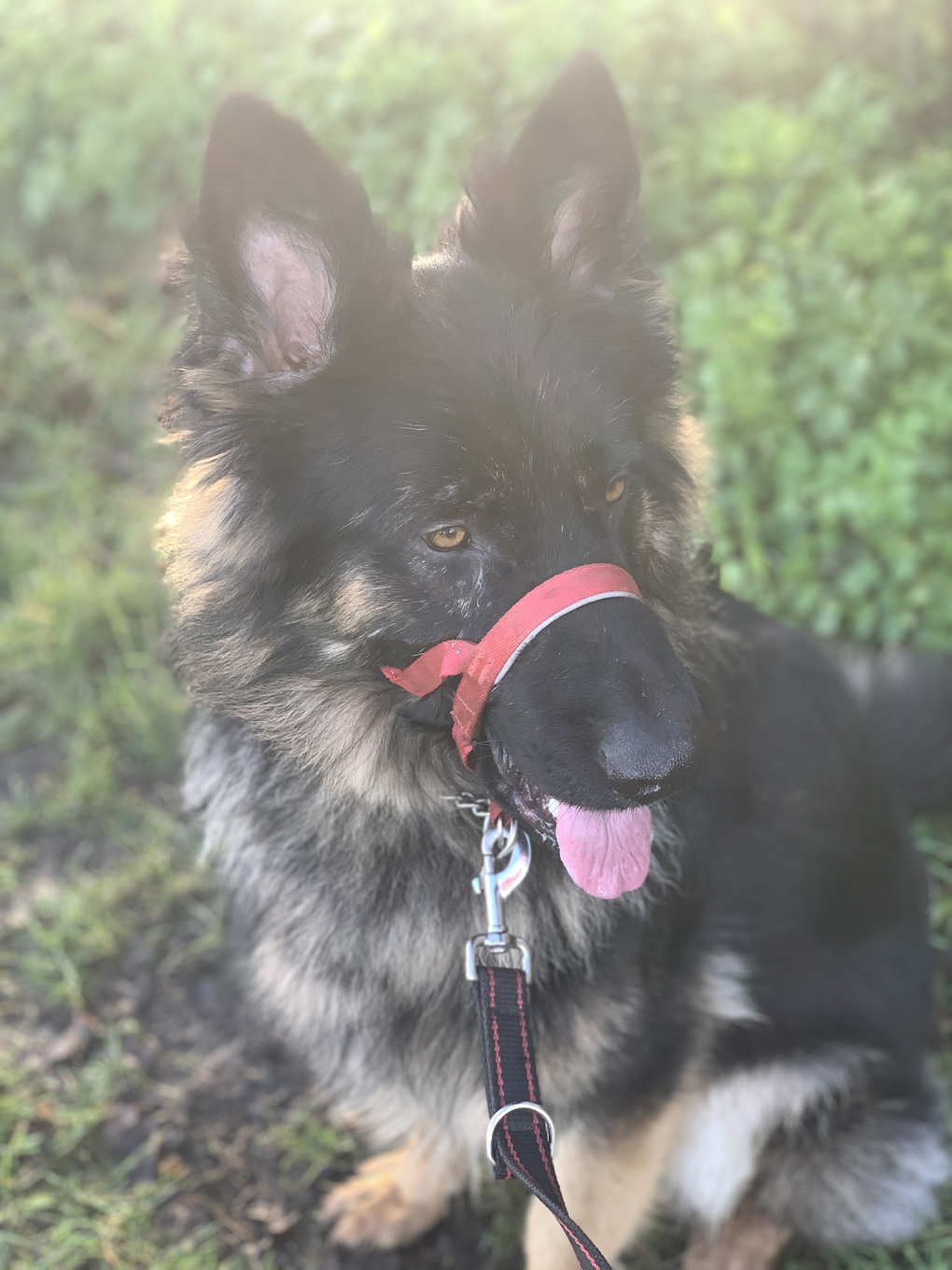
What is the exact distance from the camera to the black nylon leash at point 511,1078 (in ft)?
5.24

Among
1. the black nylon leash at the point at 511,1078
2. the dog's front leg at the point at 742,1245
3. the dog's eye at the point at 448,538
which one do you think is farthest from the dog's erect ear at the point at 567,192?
the dog's front leg at the point at 742,1245

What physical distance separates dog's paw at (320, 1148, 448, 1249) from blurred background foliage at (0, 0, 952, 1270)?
0.35 metres

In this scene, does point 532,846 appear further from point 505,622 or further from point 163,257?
point 163,257

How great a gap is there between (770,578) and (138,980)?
2.97 m

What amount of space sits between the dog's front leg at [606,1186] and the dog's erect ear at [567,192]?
1.90 metres

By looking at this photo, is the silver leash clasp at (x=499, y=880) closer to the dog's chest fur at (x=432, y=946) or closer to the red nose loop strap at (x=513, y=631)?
the dog's chest fur at (x=432, y=946)

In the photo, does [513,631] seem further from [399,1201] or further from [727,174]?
[727,174]

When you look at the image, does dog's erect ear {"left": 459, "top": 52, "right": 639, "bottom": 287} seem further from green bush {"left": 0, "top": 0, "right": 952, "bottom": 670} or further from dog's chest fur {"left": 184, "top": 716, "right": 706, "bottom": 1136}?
green bush {"left": 0, "top": 0, "right": 952, "bottom": 670}

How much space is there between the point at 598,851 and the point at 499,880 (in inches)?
10.9

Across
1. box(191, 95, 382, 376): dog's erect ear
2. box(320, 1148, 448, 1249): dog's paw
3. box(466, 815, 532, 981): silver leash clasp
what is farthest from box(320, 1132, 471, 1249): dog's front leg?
box(191, 95, 382, 376): dog's erect ear

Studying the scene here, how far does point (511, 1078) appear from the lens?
67.6 inches

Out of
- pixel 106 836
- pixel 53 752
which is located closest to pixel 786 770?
pixel 106 836

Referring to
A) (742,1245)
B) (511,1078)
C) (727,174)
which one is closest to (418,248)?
(727,174)

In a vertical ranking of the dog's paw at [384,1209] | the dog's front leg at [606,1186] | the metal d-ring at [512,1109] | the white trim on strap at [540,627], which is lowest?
the dog's paw at [384,1209]
